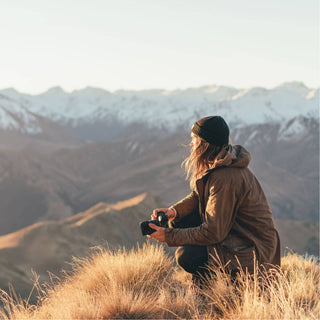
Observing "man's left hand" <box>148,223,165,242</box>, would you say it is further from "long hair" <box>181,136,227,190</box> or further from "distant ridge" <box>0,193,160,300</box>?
"distant ridge" <box>0,193,160,300</box>

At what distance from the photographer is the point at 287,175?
86812 mm

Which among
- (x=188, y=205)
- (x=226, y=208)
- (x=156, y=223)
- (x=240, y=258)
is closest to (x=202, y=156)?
(x=226, y=208)

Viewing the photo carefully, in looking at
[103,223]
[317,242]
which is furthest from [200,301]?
[317,242]

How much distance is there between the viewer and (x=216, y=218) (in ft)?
10.4

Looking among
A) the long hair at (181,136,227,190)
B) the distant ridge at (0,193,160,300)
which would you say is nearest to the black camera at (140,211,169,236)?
the long hair at (181,136,227,190)

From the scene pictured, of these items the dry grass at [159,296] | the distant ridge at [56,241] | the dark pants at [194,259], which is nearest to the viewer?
the dry grass at [159,296]

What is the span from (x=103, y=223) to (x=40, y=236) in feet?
19.7

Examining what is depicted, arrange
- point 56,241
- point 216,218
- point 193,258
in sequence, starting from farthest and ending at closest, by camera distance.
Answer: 1. point 56,241
2. point 193,258
3. point 216,218

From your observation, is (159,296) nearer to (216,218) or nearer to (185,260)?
(185,260)

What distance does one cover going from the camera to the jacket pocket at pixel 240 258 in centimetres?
328

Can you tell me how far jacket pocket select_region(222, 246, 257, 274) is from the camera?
10.7ft

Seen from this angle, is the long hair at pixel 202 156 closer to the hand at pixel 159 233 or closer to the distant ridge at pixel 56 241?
the hand at pixel 159 233

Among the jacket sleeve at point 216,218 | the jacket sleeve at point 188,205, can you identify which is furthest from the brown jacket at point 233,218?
the jacket sleeve at point 188,205

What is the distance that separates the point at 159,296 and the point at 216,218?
862mm
